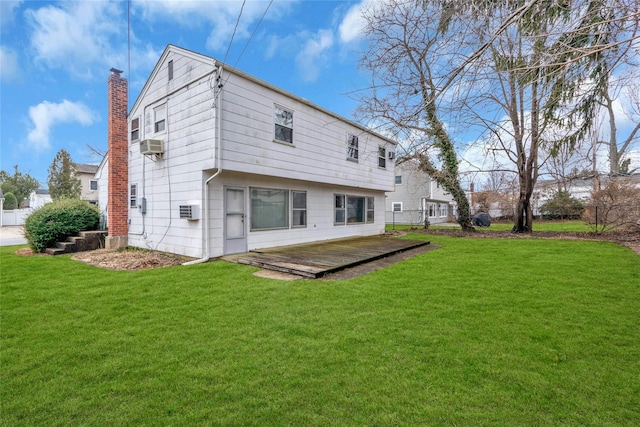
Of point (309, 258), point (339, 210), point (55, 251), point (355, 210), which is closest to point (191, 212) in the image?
point (309, 258)

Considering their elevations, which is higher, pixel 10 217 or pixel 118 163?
pixel 118 163

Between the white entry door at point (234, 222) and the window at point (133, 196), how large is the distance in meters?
3.65

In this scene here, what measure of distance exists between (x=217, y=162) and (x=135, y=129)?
4616 mm

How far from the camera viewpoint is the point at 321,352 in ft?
8.99

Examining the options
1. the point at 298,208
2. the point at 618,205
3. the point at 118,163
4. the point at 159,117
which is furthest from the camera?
the point at 618,205

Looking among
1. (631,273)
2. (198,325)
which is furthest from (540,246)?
(198,325)

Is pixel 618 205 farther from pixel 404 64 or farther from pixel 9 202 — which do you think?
pixel 9 202

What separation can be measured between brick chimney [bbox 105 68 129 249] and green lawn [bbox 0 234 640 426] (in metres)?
4.24

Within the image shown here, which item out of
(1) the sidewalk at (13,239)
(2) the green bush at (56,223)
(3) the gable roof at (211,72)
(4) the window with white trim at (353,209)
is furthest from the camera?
(1) the sidewalk at (13,239)

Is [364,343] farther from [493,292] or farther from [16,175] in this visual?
[16,175]

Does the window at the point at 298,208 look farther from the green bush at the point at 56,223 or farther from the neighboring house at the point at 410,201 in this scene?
the neighboring house at the point at 410,201

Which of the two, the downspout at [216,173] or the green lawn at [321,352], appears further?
the downspout at [216,173]

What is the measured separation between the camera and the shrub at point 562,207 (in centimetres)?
2269

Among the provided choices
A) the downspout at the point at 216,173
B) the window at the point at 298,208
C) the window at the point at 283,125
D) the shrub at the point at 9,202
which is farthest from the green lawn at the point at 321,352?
the shrub at the point at 9,202
